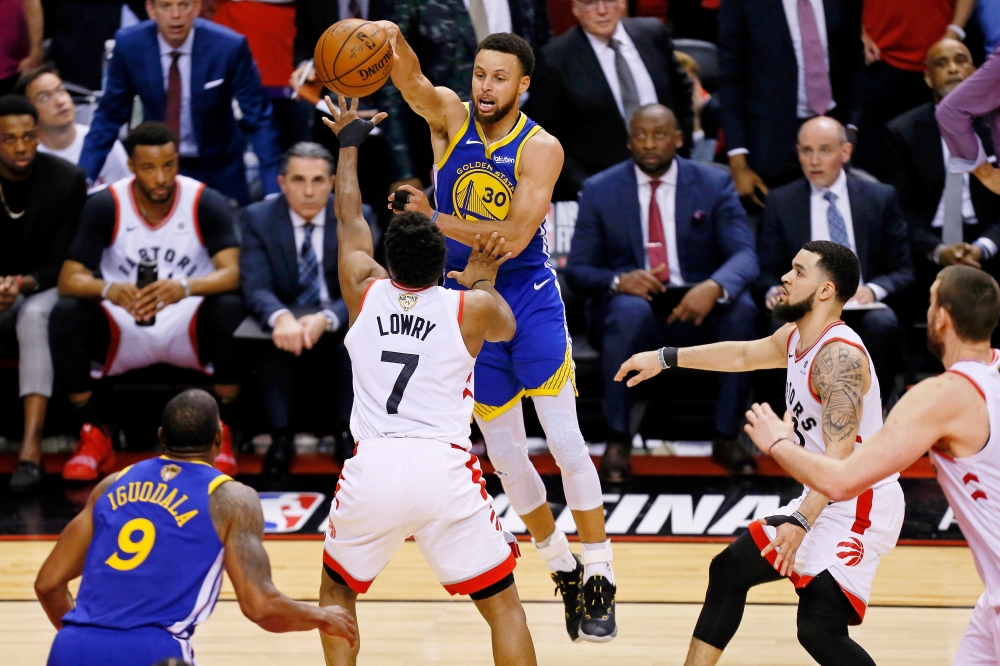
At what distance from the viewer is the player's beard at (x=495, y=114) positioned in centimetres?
504

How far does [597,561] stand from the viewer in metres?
5.06

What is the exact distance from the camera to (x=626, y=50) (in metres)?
7.69

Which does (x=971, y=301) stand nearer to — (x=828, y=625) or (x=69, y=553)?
(x=828, y=625)

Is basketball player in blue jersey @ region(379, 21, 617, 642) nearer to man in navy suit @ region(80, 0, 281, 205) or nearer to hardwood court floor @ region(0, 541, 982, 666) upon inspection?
hardwood court floor @ region(0, 541, 982, 666)

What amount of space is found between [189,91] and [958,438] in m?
5.60

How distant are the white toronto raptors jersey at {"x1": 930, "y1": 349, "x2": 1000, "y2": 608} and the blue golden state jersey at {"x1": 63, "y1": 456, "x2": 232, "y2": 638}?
2.08 m

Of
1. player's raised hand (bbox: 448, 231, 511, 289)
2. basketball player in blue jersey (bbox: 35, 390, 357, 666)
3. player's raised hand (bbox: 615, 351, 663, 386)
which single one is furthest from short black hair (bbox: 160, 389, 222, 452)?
player's raised hand (bbox: 615, 351, 663, 386)

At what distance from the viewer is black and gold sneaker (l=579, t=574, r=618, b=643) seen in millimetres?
4875

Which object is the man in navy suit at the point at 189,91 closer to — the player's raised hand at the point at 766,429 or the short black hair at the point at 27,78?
the short black hair at the point at 27,78

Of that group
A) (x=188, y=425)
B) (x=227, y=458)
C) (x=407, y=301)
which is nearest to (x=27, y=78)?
(x=227, y=458)

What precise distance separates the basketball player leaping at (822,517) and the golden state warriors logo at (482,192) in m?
1.29

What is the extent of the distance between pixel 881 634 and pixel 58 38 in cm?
661

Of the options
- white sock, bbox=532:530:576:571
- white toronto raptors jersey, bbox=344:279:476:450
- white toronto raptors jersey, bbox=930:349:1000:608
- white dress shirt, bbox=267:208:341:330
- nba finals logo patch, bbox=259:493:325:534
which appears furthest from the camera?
white dress shirt, bbox=267:208:341:330

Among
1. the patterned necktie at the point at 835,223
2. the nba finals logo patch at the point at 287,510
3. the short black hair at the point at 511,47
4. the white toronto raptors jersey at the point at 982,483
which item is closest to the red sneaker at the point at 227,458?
the nba finals logo patch at the point at 287,510
